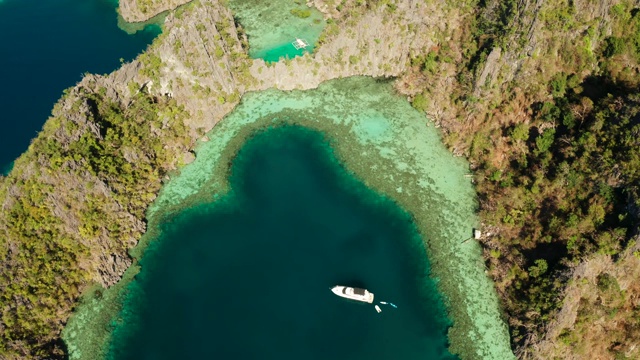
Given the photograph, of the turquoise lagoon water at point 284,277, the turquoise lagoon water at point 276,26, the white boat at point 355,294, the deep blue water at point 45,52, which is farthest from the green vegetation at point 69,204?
the white boat at point 355,294

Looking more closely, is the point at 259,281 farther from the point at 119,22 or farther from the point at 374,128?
the point at 119,22

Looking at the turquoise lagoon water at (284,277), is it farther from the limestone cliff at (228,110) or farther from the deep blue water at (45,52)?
the deep blue water at (45,52)

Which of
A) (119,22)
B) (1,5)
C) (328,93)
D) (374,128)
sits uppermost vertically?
(1,5)

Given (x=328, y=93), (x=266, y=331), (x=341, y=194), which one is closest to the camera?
(x=266, y=331)

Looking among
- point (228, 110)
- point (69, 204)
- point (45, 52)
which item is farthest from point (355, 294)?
point (45, 52)

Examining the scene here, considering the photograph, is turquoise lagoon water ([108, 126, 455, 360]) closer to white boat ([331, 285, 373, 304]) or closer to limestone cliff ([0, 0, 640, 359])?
white boat ([331, 285, 373, 304])

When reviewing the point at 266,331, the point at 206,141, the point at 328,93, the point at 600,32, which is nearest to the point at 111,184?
the point at 206,141

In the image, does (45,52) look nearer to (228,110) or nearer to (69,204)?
(228,110)

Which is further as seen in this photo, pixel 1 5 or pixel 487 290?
pixel 1 5
